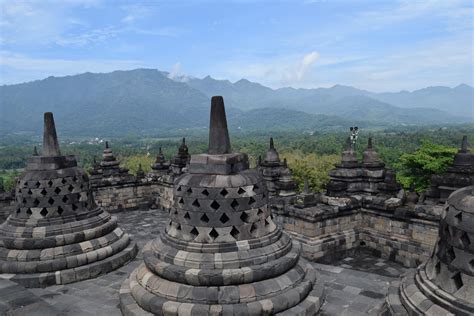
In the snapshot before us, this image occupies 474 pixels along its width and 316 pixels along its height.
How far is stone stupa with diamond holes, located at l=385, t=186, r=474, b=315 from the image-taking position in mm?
4332

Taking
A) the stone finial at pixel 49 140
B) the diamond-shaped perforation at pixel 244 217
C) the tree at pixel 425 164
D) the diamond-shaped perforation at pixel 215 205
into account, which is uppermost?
the stone finial at pixel 49 140

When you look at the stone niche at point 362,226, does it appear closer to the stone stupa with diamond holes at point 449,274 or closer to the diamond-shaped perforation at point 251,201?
the diamond-shaped perforation at point 251,201

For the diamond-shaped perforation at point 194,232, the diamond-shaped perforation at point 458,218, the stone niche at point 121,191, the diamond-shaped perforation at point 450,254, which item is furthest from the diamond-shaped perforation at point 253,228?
the stone niche at point 121,191

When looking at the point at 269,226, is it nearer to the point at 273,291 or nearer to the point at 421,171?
the point at 273,291

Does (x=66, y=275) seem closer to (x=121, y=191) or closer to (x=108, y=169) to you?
(x=121, y=191)

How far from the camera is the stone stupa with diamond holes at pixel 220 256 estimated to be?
584 cm

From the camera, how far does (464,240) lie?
14.5 feet

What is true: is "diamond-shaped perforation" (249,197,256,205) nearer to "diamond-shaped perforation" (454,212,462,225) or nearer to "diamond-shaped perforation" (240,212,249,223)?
"diamond-shaped perforation" (240,212,249,223)

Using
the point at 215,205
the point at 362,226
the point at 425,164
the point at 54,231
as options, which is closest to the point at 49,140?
the point at 54,231

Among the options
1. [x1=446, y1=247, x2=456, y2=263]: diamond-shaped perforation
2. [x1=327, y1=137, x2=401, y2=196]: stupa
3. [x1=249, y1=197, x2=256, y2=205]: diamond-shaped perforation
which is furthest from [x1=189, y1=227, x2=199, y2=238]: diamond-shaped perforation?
[x1=327, y1=137, x2=401, y2=196]: stupa

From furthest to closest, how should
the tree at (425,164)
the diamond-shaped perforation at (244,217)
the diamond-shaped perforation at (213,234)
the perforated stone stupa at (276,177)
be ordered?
the tree at (425,164)
the perforated stone stupa at (276,177)
the diamond-shaped perforation at (244,217)
the diamond-shaped perforation at (213,234)

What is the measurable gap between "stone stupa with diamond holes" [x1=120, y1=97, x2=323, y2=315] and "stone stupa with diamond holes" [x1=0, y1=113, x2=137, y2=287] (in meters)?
2.32

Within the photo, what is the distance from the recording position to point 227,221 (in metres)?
6.26

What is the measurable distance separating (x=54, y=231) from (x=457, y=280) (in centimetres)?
840
